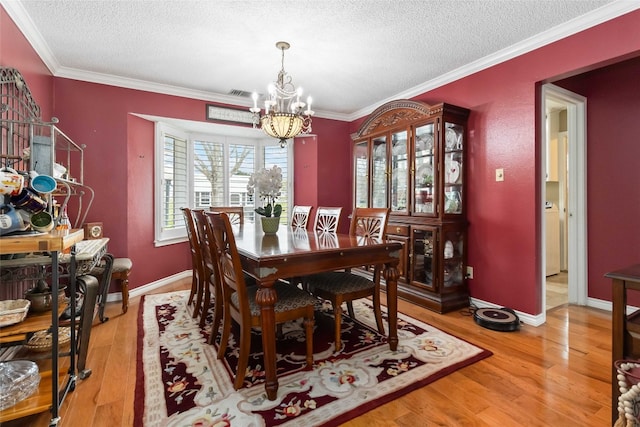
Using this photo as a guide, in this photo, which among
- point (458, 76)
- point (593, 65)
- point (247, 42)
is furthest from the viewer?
point (458, 76)

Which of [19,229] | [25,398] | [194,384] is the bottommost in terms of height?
[194,384]

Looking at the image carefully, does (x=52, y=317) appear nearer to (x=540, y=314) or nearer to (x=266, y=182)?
(x=266, y=182)

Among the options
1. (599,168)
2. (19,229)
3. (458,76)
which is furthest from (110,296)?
(599,168)

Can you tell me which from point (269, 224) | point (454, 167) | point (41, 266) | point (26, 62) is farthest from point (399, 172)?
point (26, 62)

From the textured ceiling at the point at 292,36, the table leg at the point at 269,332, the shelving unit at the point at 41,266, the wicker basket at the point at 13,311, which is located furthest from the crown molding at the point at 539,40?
the wicker basket at the point at 13,311

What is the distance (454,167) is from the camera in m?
3.17

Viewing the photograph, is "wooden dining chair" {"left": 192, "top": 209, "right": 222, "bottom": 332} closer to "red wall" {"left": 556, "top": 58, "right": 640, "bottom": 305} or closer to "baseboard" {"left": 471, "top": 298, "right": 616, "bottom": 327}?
"baseboard" {"left": 471, "top": 298, "right": 616, "bottom": 327}

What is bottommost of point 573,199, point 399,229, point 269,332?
point 269,332

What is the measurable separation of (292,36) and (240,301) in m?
2.13

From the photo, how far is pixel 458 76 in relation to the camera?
3.24m

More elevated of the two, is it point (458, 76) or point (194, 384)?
point (458, 76)

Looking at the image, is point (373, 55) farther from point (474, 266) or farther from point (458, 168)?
point (474, 266)

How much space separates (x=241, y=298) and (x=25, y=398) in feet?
3.40

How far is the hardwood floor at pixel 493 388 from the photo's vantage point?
4.93ft
